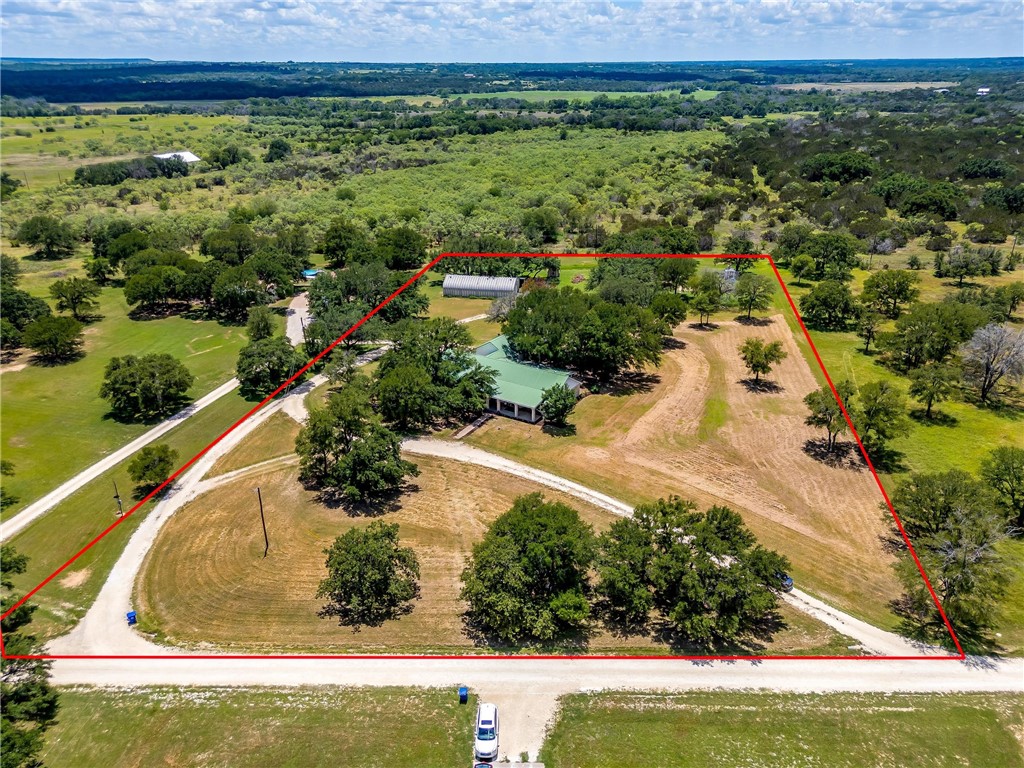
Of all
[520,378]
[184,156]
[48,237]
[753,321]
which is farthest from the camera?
[184,156]

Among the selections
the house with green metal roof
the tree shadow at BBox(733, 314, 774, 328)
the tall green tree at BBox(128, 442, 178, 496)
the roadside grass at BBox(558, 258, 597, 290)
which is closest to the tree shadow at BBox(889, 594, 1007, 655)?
the house with green metal roof

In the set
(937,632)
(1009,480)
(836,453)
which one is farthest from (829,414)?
(937,632)

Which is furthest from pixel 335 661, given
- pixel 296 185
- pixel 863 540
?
pixel 296 185

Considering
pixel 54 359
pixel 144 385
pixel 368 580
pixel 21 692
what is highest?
pixel 368 580

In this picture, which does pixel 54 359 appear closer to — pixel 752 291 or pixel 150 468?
pixel 150 468

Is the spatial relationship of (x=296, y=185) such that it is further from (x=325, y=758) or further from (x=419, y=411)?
(x=325, y=758)

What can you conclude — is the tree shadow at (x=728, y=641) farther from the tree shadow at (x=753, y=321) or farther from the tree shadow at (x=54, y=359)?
the tree shadow at (x=54, y=359)

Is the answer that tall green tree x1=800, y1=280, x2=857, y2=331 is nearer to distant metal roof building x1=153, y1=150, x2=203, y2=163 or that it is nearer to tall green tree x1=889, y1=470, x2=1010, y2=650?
tall green tree x1=889, y1=470, x2=1010, y2=650
